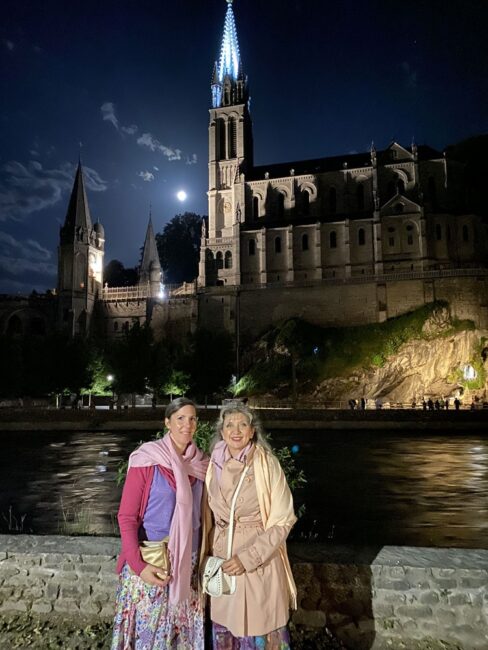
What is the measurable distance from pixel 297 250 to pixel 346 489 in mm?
42049

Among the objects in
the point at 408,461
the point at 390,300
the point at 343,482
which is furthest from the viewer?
the point at 390,300

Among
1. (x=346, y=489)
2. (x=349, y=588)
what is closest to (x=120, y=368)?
(x=346, y=489)

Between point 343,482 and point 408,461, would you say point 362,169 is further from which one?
point 343,482

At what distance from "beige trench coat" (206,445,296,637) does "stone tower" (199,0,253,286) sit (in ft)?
170

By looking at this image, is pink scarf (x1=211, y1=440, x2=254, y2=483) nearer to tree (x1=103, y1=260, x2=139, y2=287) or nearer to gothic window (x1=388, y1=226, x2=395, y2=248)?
gothic window (x1=388, y1=226, x2=395, y2=248)

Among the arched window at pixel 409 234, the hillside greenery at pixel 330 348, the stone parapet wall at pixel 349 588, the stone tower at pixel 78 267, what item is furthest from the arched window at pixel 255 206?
the stone parapet wall at pixel 349 588

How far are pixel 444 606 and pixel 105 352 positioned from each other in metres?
49.7

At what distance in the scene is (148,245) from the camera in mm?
69875

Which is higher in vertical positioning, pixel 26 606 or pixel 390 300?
pixel 390 300

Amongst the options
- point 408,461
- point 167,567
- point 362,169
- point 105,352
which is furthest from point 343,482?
point 362,169

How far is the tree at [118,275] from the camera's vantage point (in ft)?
279

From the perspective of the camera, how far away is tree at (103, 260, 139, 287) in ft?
279

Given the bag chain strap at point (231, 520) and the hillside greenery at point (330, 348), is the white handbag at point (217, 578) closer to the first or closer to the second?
the bag chain strap at point (231, 520)

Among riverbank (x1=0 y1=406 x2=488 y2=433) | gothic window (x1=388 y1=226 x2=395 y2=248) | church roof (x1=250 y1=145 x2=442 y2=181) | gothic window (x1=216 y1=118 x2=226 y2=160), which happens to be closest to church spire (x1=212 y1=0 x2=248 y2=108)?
gothic window (x1=216 y1=118 x2=226 y2=160)
